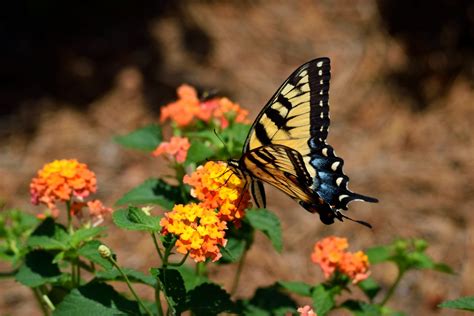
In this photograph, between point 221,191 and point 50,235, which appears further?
point 50,235

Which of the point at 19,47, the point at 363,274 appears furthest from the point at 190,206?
the point at 19,47

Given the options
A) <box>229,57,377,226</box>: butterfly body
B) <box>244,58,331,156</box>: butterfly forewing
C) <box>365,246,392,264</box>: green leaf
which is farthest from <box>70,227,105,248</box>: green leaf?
→ <box>365,246,392,264</box>: green leaf

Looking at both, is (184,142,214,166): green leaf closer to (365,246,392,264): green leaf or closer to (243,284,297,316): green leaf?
(243,284,297,316): green leaf

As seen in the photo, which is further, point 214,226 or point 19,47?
point 19,47

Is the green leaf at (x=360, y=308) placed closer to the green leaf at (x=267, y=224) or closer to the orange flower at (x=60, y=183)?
the green leaf at (x=267, y=224)

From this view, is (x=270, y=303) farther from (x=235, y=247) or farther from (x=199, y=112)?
(x=199, y=112)

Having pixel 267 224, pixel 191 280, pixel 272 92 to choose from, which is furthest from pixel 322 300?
pixel 272 92

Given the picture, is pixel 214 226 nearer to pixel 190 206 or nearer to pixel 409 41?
pixel 190 206
